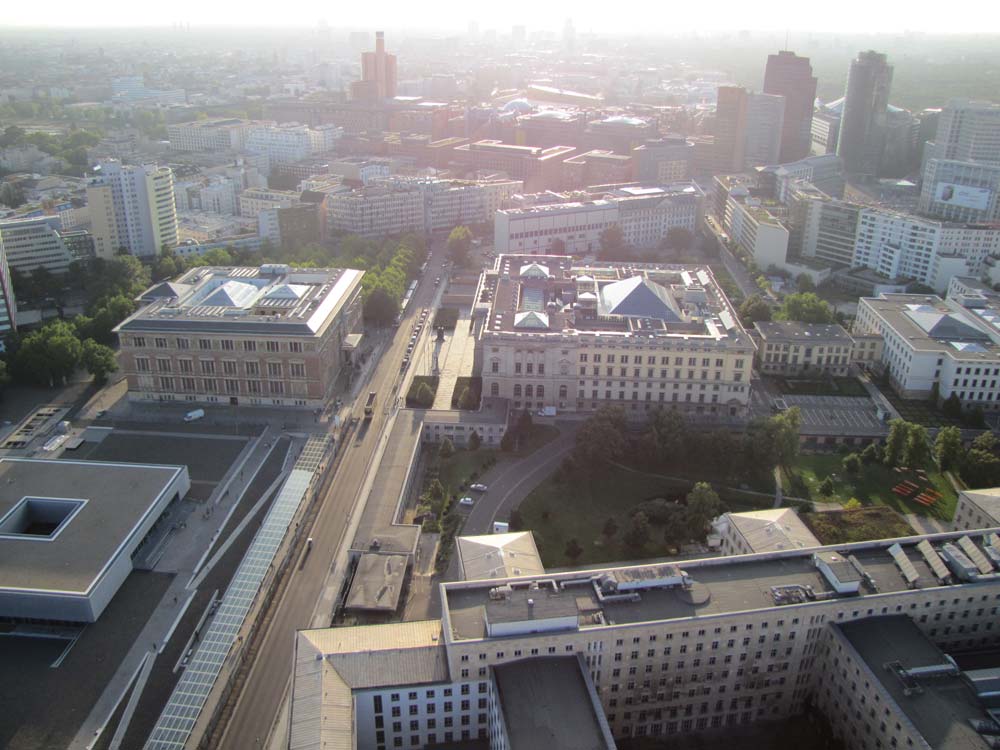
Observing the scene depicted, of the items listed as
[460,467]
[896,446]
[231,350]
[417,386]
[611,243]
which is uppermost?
[231,350]

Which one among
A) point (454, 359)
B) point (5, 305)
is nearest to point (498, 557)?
point (454, 359)

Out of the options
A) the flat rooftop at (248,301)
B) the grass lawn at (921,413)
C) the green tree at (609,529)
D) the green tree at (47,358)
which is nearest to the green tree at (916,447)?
the grass lawn at (921,413)

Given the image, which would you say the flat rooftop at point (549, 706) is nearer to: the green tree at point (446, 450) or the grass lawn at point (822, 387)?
the green tree at point (446, 450)

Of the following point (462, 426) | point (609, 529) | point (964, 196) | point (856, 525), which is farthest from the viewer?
point (964, 196)

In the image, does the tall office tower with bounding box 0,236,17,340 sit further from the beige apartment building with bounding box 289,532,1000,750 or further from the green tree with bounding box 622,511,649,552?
the green tree with bounding box 622,511,649,552

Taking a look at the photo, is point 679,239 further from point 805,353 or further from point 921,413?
point 921,413

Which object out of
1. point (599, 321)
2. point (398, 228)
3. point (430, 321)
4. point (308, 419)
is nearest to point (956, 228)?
point (599, 321)
